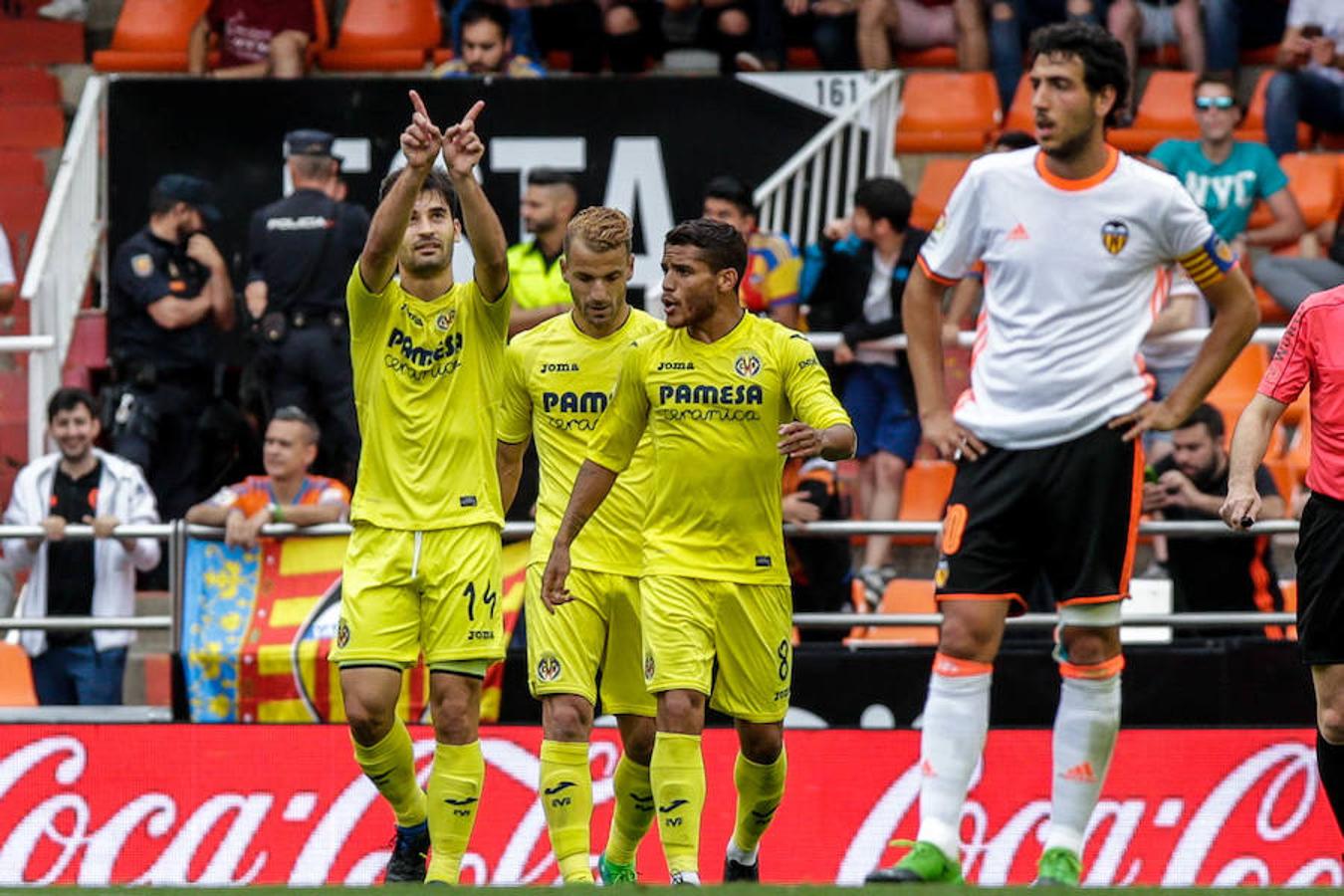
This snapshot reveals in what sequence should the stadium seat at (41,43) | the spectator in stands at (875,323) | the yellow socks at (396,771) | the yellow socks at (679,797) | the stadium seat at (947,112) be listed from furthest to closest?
the stadium seat at (41,43), the stadium seat at (947,112), the spectator in stands at (875,323), the yellow socks at (396,771), the yellow socks at (679,797)

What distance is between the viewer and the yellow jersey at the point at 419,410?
8.15m

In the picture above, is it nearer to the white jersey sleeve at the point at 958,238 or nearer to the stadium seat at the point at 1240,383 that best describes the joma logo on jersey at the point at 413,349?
the white jersey sleeve at the point at 958,238

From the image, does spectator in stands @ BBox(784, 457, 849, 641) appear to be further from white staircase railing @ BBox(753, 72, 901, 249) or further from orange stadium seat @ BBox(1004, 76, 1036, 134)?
orange stadium seat @ BBox(1004, 76, 1036, 134)

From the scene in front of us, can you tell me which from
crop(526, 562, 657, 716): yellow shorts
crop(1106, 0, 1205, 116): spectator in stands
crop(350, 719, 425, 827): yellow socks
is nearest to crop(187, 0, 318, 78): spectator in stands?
crop(1106, 0, 1205, 116): spectator in stands

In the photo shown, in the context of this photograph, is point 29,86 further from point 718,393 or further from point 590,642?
point 718,393

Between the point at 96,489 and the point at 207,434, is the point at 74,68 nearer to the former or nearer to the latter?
the point at 207,434

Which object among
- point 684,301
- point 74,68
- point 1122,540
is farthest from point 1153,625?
point 74,68

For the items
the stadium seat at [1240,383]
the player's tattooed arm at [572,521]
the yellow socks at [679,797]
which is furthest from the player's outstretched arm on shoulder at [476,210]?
the stadium seat at [1240,383]

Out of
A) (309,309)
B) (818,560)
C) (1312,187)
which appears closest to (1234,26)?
(1312,187)

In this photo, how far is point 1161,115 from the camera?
14945mm

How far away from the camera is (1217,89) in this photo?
1316 cm

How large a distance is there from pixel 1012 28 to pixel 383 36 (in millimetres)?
3879

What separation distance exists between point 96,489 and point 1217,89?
242 inches

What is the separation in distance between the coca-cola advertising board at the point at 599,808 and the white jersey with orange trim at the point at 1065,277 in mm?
2451
